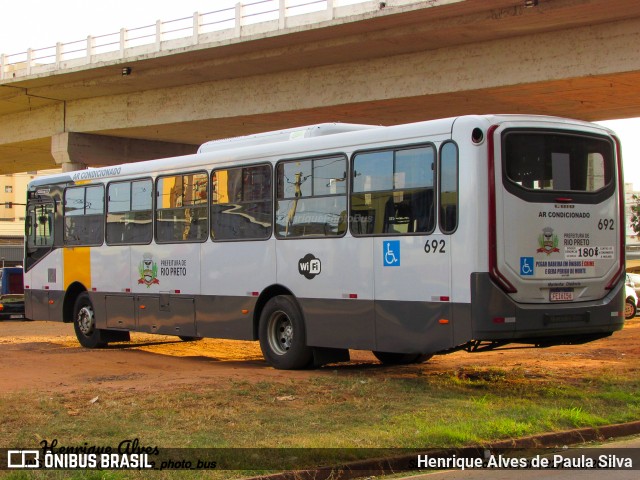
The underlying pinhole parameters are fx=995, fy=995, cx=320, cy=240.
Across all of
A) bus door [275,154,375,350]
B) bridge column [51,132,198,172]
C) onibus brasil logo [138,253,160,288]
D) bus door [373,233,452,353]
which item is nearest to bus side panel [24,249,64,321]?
onibus brasil logo [138,253,160,288]

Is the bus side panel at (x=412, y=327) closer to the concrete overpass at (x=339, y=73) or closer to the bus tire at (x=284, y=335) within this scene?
the bus tire at (x=284, y=335)

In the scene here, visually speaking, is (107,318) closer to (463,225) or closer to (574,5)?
(463,225)

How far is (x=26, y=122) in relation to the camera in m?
38.9

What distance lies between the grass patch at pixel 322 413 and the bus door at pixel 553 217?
1.25m

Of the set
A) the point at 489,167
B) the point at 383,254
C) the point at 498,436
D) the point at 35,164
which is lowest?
the point at 498,436

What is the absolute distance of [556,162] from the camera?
504 inches

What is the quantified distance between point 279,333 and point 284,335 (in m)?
0.14

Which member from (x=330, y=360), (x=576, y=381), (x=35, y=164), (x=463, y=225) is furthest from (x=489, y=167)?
(x=35, y=164)

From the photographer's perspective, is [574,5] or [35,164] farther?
[35,164]

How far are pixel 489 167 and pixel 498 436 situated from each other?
3950 mm

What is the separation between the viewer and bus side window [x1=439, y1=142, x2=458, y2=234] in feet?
40.8

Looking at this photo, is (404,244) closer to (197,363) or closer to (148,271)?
(197,363)

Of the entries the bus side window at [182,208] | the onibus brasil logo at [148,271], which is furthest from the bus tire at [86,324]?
the bus side window at [182,208]

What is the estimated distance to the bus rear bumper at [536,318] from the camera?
12.0m
